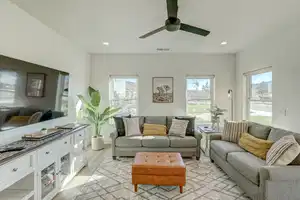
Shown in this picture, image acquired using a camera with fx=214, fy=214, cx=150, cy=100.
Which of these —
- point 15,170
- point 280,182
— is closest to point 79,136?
point 15,170

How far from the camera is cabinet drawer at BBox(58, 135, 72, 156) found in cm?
311

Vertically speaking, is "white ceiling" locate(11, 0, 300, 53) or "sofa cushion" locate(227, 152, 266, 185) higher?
"white ceiling" locate(11, 0, 300, 53)

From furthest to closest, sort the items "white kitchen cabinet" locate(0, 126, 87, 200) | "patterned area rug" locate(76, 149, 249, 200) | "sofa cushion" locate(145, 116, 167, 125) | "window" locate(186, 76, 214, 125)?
"window" locate(186, 76, 214, 125) → "sofa cushion" locate(145, 116, 167, 125) → "patterned area rug" locate(76, 149, 249, 200) → "white kitchen cabinet" locate(0, 126, 87, 200)

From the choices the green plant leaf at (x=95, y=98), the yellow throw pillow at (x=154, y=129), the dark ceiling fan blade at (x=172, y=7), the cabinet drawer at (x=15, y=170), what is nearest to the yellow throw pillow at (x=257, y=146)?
the yellow throw pillow at (x=154, y=129)

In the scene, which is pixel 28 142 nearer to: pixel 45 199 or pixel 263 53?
pixel 45 199

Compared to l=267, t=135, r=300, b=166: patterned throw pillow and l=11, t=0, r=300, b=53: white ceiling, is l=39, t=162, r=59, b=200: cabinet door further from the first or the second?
l=267, t=135, r=300, b=166: patterned throw pillow

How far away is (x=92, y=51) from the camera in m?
5.86

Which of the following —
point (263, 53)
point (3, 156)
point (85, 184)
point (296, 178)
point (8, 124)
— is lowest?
point (85, 184)

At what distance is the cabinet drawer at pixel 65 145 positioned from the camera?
3111mm

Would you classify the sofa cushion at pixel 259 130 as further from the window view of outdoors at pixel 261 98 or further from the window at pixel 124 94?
the window at pixel 124 94

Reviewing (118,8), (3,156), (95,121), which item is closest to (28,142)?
(3,156)

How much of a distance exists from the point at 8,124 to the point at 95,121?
3.12m

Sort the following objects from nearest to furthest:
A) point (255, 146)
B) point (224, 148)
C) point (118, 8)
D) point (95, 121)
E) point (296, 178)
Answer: point (296, 178), point (118, 8), point (255, 146), point (224, 148), point (95, 121)

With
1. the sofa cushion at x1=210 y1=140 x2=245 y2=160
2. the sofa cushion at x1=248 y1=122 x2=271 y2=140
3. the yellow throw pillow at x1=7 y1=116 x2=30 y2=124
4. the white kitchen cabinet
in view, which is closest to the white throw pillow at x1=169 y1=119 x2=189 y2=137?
the sofa cushion at x1=210 y1=140 x2=245 y2=160
